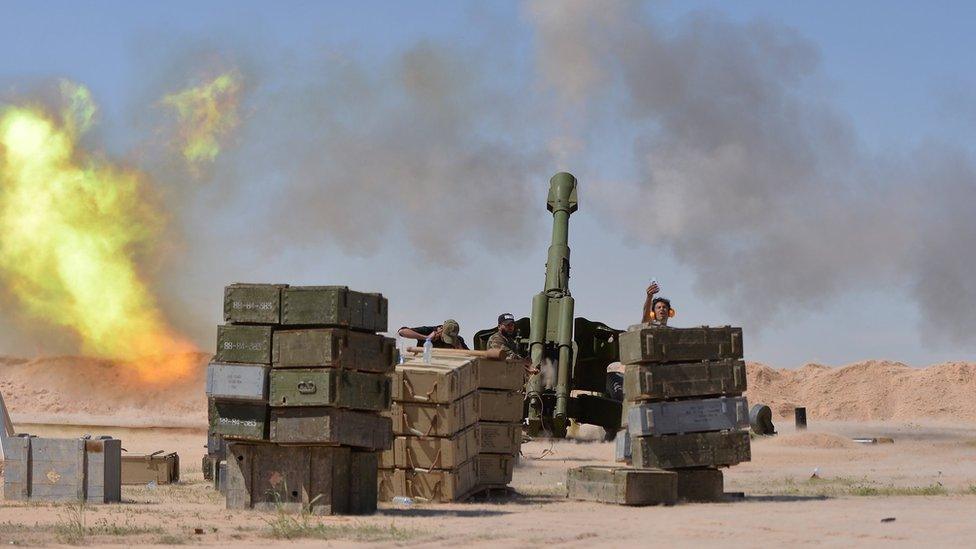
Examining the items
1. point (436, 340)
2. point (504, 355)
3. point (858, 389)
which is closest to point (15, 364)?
point (858, 389)

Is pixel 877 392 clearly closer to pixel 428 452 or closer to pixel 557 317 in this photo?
pixel 557 317

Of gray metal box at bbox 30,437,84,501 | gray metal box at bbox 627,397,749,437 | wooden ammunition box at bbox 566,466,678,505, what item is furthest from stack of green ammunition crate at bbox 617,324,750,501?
gray metal box at bbox 30,437,84,501

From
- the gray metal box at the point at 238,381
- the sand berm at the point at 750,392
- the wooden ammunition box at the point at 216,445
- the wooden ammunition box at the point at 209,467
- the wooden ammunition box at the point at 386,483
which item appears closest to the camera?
the gray metal box at the point at 238,381

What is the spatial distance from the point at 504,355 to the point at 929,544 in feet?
23.4

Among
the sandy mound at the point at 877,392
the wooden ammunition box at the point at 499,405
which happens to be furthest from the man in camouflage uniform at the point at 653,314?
the sandy mound at the point at 877,392

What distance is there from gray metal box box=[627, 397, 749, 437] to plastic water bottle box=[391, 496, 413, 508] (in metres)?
2.74

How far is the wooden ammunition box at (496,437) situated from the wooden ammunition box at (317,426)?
122 inches

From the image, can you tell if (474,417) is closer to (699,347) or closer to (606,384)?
(699,347)

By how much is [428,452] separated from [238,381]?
2.86 m

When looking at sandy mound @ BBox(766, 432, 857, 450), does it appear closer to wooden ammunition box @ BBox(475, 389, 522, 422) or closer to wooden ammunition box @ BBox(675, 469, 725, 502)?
wooden ammunition box @ BBox(675, 469, 725, 502)

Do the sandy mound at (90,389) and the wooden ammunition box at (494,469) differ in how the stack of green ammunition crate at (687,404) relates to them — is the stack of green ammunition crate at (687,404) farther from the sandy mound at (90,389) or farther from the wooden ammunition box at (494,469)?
the sandy mound at (90,389)

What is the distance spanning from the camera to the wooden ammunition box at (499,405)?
17438 millimetres

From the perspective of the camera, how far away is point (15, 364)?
56312 millimetres

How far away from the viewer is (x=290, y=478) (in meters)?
14.4
